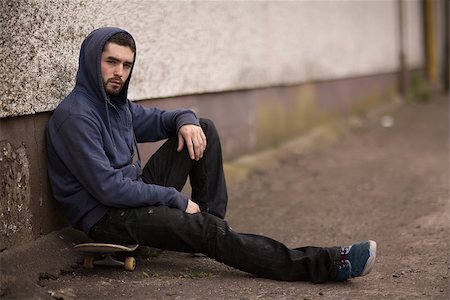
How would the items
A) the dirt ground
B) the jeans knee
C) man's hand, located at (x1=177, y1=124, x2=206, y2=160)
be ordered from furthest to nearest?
1. the jeans knee
2. man's hand, located at (x1=177, y1=124, x2=206, y2=160)
3. the dirt ground

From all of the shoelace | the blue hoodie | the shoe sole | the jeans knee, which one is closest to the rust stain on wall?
the blue hoodie

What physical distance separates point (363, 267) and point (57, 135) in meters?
1.54

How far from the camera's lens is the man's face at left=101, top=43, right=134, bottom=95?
3.94 metres

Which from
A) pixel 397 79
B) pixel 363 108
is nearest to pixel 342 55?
pixel 363 108

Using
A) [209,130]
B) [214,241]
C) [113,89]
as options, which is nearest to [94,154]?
[113,89]

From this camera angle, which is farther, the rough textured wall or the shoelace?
the rough textured wall

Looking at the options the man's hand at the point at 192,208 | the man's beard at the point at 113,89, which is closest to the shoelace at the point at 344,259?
the man's hand at the point at 192,208

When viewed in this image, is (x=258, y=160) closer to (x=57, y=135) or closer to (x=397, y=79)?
(x=57, y=135)

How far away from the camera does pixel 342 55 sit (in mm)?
10031

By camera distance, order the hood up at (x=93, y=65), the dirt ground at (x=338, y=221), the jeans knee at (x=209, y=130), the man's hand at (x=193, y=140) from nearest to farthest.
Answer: the dirt ground at (x=338, y=221)
the hood up at (x=93, y=65)
the man's hand at (x=193, y=140)
the jeans knee at (x=209, y=130)

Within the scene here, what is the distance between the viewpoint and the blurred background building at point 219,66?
3.95 m

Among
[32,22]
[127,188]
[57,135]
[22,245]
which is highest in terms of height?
[32,22]

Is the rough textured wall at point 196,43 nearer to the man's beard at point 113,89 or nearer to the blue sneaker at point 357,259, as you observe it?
the man's beard at point 113,89

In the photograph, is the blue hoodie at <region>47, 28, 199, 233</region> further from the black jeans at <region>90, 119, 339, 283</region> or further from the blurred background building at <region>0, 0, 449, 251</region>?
the blurred background building at <region>0, 0, 449, 251</region>
